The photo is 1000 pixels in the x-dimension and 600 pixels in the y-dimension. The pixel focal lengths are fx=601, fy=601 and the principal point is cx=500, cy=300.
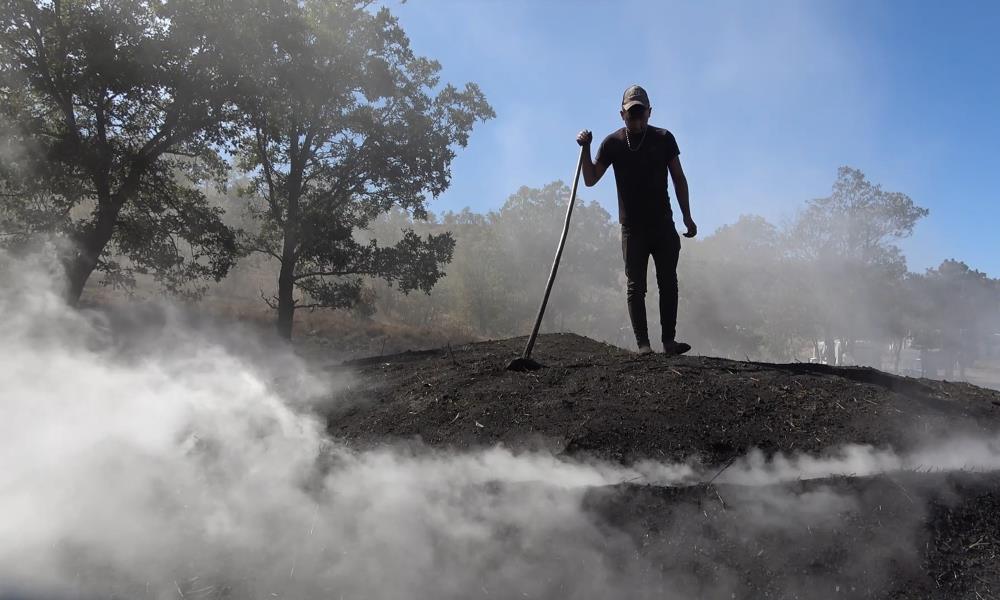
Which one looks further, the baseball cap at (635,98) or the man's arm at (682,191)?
the man's arm at (682,191)

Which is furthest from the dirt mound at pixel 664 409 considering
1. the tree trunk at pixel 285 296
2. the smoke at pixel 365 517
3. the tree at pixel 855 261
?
the tree at pixel 855 261

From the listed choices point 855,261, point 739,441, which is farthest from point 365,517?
point 855,261

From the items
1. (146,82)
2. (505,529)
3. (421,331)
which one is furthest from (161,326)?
(505,529)

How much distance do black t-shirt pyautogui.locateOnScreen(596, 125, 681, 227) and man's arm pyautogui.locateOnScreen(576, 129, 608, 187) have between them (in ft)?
0.56

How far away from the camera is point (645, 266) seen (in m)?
4.49

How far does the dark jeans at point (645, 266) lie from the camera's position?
4.45m

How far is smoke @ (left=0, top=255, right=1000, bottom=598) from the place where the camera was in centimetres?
229

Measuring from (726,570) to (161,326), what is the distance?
18.8m

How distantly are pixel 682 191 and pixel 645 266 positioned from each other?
690mm

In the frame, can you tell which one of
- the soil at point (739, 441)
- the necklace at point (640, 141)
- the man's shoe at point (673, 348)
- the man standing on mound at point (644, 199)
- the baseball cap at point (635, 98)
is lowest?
the soil at point (739, 441)

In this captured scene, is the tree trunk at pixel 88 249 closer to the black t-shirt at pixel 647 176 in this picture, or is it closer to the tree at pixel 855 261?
the black t-shirt at pixel 647 176

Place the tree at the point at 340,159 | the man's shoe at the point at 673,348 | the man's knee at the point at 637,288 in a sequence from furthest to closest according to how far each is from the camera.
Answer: the tree at the point at 340,159
the man's knee at the point at 637,288
the man's shoe at the point at 673,348

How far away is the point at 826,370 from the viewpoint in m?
4.04

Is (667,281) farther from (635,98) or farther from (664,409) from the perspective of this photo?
(664,409)
